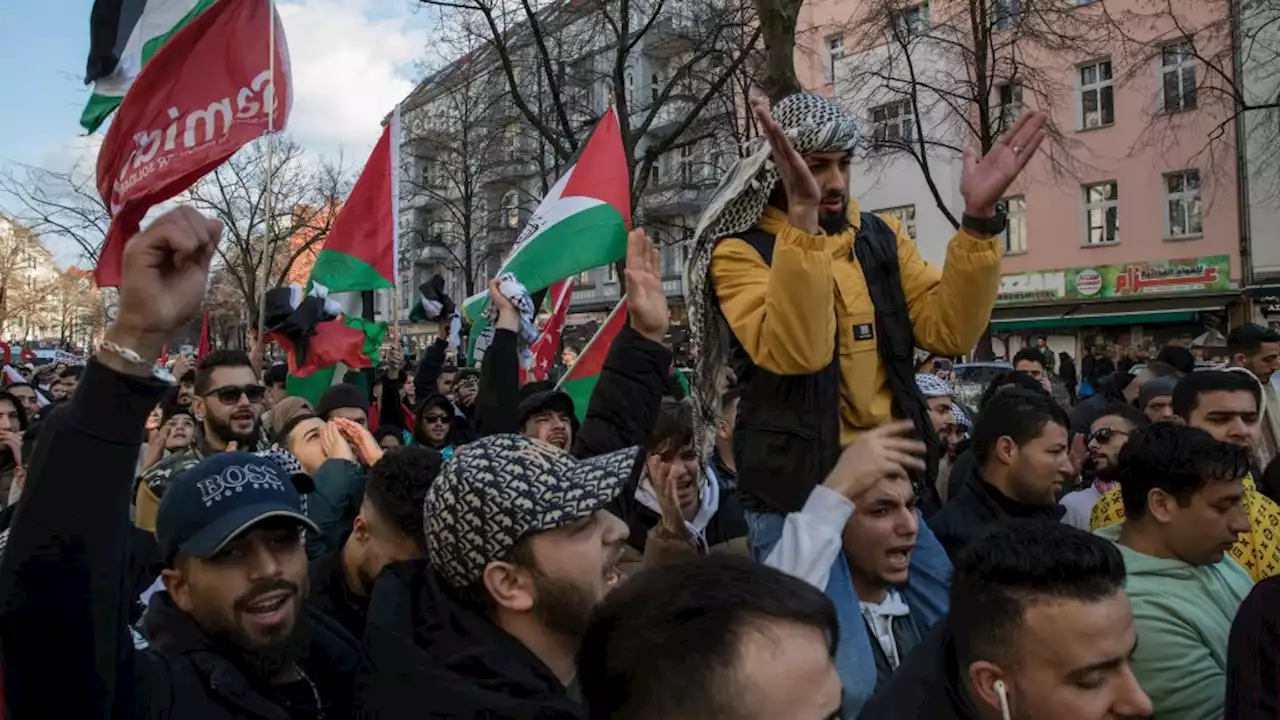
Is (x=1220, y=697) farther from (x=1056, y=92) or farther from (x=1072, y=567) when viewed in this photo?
(x=1056, y=92)

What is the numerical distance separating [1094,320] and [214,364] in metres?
24.5

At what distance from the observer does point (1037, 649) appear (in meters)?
2.25

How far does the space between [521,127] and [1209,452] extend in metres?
23.0

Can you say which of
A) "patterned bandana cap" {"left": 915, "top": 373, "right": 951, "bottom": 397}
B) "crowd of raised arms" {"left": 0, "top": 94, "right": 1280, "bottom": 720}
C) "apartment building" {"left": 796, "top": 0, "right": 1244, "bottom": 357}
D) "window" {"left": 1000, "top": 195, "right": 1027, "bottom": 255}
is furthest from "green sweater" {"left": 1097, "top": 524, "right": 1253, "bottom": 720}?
"window" {"left": 1000, "top": 195, "right": 1027, "bottom": 255}

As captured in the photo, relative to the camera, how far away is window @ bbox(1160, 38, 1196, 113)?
23797mm

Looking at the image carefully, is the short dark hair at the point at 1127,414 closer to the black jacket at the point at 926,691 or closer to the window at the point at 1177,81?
the black jacket at the point at 926,691

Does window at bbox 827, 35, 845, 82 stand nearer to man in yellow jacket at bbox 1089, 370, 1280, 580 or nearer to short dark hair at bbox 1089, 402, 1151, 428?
short dark hair at bbox 1089, 402, 1151, 428

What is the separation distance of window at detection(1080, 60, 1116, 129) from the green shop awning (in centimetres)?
498

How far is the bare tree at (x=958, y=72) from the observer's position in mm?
17609

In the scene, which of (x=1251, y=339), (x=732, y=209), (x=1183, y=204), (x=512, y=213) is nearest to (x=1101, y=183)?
(x=1183, y=204)

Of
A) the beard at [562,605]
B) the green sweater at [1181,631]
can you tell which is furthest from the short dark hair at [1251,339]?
the beard at [562,605]

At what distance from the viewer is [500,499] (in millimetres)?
2307

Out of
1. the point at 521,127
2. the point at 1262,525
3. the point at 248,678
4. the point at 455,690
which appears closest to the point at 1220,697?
the point at 1262,525

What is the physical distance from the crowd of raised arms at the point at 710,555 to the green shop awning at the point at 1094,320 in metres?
23.3
